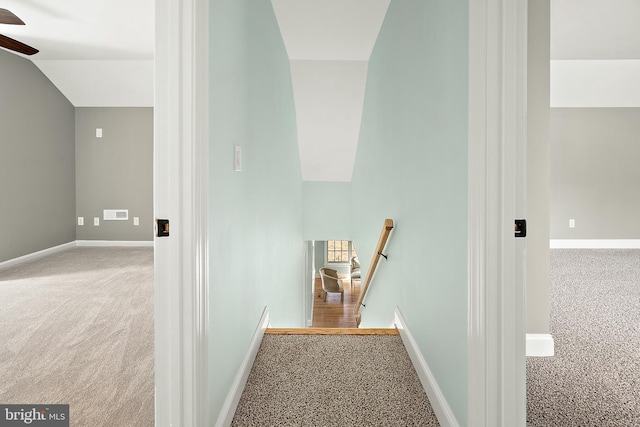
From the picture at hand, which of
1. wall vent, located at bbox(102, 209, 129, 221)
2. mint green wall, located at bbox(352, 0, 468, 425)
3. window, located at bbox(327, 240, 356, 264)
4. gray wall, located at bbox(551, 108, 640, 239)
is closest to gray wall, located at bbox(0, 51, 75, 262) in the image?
wall vent, located at bbox(102, 209, 129, 221)

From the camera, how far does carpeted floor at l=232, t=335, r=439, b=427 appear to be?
1576 mm

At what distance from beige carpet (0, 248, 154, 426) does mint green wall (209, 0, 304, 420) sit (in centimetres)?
64

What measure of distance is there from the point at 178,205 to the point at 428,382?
1.34 meters

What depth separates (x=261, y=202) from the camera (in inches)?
93.9

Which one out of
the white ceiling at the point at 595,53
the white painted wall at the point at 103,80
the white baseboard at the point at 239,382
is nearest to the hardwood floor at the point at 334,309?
the white ceiling at the point at 595,53

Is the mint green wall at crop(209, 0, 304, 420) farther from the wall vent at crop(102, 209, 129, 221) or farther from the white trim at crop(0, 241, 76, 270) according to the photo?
the wall vent at crop(102, 209, 129, 221)

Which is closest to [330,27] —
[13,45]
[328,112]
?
[328,112]

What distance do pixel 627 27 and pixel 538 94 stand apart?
2869 millimetres

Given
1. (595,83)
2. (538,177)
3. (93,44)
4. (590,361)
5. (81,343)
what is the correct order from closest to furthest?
1. (590,361)
2. (538,177)
3. (81,343)
4. (93,44)
5. (595,83)

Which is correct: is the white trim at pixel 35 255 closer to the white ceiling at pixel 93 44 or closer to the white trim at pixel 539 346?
the white ceiling at pixel 93 44

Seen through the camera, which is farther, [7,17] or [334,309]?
[334,309]

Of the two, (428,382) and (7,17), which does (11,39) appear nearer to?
(7,17)

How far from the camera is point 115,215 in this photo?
6.48m

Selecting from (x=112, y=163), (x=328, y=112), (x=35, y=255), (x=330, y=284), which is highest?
(x=328, y=112)
